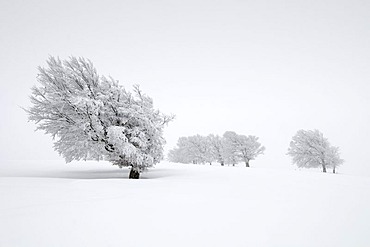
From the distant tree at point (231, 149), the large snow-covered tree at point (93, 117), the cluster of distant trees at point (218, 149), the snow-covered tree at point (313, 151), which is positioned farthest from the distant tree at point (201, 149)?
the large snow-covered tree at point (93, 117)

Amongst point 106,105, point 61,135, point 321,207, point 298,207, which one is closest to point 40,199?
point 298,207

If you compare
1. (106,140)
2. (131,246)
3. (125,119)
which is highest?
(125,119)

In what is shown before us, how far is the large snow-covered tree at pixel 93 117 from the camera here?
458 inches

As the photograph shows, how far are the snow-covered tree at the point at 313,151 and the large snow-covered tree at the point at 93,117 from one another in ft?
110

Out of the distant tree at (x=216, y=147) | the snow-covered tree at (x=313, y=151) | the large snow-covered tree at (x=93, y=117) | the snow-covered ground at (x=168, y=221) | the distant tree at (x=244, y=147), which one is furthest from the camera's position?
the distant tree at (x=216, y=147)

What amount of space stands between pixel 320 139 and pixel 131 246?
42.2 metres

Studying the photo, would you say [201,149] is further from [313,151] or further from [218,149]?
[313,151]

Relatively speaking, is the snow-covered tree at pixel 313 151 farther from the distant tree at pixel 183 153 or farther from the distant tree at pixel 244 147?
Answer: the distant tree at pixel 183 153

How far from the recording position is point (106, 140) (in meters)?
12.1

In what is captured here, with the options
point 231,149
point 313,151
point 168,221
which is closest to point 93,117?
point 168,221

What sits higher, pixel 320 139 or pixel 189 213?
pixel 320 139

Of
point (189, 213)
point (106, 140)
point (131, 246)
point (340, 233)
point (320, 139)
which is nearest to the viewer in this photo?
point (131, 246)

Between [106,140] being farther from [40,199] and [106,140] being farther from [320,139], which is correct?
[320,139]

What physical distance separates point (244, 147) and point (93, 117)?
35496 millimetres
